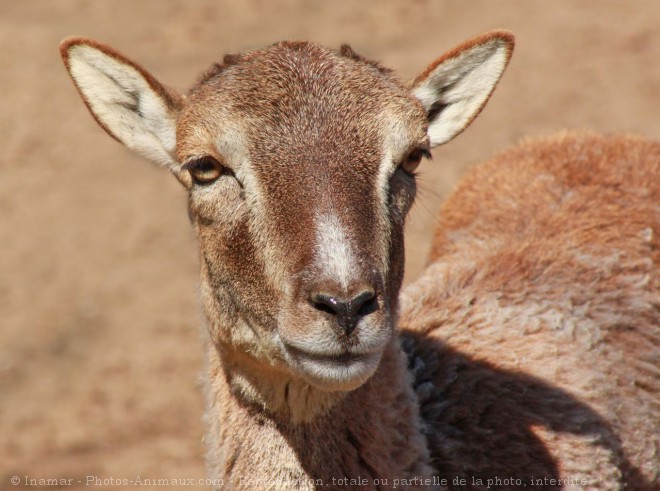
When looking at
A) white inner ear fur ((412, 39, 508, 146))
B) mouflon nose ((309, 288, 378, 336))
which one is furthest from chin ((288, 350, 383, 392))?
white inner ear fur ((412, 39, 508, 146))

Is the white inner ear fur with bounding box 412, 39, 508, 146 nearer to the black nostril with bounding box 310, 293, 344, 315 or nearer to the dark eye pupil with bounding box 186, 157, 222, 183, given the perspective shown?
the dark eye pupil with bounding box 186, 157, 222, 183

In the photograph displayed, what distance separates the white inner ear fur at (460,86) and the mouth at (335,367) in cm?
185

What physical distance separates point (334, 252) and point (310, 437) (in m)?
1.14

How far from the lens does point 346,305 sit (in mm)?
4059

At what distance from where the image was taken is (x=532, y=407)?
5.58 metres

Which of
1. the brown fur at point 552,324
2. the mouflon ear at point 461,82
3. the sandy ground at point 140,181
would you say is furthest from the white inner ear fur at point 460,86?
the sandy ground at point 140,181

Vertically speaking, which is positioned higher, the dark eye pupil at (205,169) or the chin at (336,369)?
the dark eye pupil at (205,169)

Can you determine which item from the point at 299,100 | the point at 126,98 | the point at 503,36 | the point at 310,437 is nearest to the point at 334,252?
the point at 299,100

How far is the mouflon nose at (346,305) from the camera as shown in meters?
4.06

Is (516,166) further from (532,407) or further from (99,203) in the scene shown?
(99,203)

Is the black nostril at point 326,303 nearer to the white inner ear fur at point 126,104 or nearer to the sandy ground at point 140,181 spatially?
the white inner ear fur at point 126,104

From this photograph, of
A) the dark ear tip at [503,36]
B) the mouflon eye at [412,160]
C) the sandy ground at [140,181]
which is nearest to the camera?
the mouflon eye at [412,160]

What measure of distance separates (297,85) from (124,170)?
32.2 ft

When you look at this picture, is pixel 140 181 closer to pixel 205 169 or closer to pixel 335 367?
pixel 205 169
